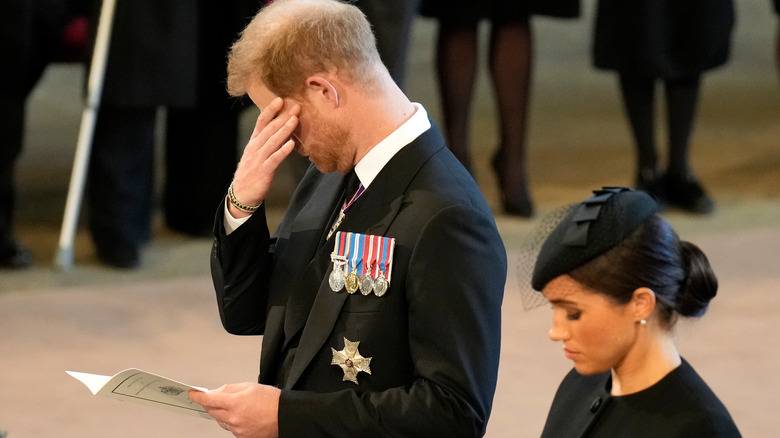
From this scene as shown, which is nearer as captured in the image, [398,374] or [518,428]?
[398,374]

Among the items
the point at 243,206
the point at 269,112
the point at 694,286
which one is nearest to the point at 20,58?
the point at 243,206

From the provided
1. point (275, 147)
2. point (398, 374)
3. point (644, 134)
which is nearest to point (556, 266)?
point (398, 374)

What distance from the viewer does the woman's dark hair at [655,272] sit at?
6.06ft

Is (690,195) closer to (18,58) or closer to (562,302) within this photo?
(18,58)

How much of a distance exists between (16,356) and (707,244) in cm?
285

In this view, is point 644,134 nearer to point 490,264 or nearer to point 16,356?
point 16,356

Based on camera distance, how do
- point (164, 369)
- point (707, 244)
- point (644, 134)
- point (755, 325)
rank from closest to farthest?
point (164, 369)
point (755, 325)
point (707, 244)
point (644, 134)

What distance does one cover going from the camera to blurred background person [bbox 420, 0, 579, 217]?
17.6 ft

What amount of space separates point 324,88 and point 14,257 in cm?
315

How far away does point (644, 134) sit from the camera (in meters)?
5.62

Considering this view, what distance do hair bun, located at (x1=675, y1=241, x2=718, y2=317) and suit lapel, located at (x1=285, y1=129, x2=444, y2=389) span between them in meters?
0.46

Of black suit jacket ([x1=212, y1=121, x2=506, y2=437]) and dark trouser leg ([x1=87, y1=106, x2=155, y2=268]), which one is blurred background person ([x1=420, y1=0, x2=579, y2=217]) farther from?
black suit jacket ([x1=212, y1=121, x2=506, y2=437])

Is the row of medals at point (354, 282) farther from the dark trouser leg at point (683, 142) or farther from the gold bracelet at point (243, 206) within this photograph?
the dark trouser leg at point (683, 142)

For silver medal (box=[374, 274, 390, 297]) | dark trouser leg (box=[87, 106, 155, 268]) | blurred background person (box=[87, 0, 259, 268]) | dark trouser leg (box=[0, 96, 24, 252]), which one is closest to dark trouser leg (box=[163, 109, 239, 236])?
blurred background person (box=[87, 0, 259, 268])
